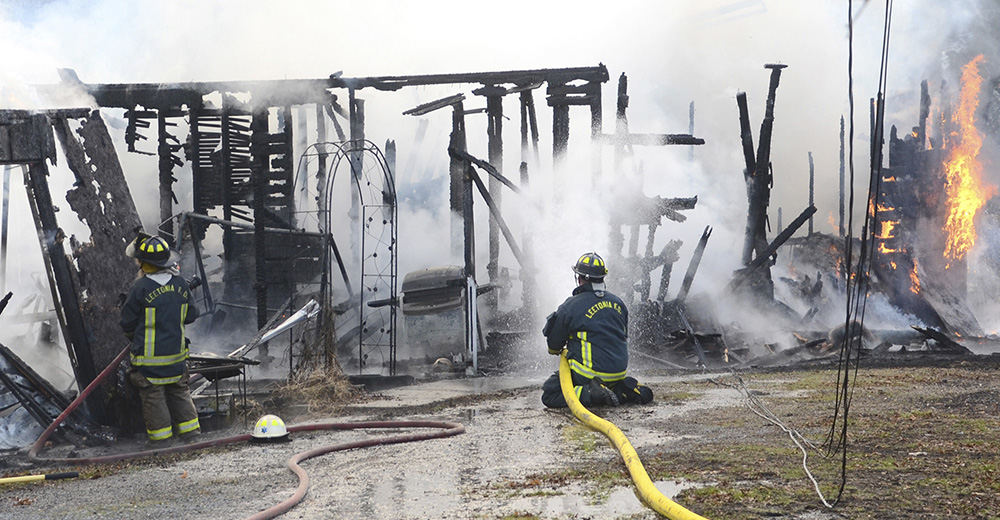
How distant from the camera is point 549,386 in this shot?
9.09 meters

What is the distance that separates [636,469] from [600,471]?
1.94 feet

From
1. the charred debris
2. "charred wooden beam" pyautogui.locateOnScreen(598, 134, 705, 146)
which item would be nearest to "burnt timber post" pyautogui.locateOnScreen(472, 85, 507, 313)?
the charred debris

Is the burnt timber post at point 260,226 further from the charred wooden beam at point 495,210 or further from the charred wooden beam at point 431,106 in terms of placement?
the charred wooden beam at point 495,210

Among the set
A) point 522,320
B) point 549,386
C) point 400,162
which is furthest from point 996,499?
point 400,162

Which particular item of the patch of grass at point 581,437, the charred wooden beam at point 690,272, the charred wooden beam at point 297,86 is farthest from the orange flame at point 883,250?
the patch of grass at point 581,437

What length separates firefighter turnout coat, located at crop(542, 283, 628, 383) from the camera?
867 centimetres

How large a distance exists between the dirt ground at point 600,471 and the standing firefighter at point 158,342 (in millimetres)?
859

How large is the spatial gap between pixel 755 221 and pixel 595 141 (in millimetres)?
5352

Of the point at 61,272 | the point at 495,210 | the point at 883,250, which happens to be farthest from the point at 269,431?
the point at 883,250

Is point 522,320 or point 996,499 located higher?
point 996,499

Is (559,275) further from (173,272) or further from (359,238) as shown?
(173,272)

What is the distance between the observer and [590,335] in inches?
342

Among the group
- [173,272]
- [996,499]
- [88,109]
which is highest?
[88,109]

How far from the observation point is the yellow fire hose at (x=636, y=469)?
408 cm
